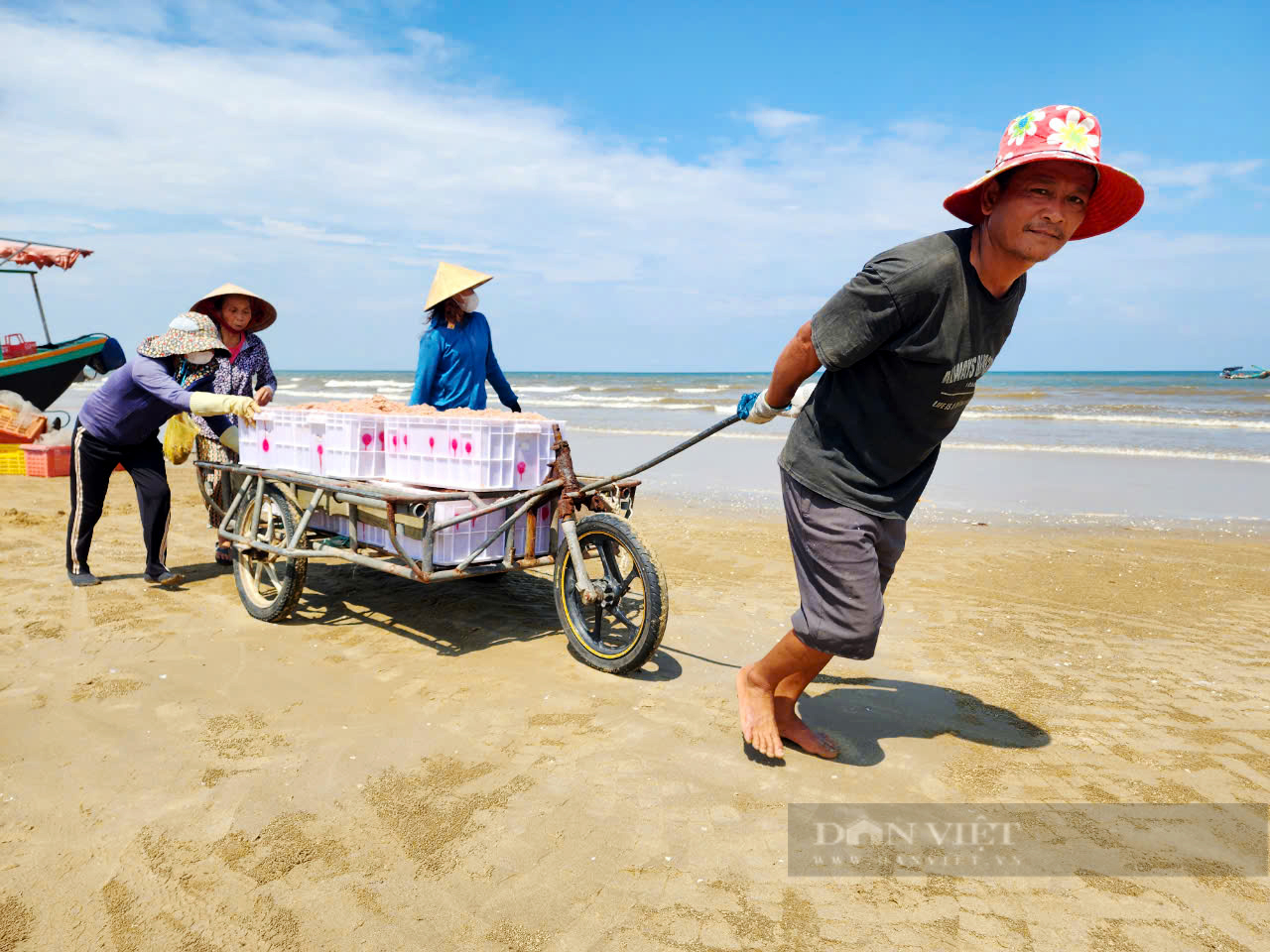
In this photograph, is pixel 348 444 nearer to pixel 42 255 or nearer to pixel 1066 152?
pixel 1066 152

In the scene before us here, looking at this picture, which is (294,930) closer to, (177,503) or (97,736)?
(97,736)

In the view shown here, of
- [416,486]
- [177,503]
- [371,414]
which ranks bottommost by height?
[177,503]

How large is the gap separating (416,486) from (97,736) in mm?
1735

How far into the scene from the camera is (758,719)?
10.5 ft

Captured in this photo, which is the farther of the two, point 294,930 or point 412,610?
point 412,610

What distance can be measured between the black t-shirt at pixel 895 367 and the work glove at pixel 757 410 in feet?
0.34

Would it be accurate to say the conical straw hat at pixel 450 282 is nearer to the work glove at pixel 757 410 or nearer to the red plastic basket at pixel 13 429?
the work glove at pixel 757 410

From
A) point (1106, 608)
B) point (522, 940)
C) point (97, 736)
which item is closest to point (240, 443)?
point (97, 736)

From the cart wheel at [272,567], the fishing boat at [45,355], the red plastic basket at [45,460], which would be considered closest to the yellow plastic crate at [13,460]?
the red plastic basket at [45,460]

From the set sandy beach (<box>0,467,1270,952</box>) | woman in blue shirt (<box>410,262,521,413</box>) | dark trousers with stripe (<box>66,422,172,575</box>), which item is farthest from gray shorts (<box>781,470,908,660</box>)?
dark trousers with stripe (<box>66,422,172,575</box>)

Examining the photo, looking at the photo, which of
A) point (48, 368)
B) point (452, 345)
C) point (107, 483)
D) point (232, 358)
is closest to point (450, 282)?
point (452, 345)

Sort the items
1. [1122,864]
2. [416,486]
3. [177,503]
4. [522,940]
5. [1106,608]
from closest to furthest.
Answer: [522,940] → [1122,864] → [416,486] → [1106,608] → [177,503]

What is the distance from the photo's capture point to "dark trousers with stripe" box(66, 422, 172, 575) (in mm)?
5484

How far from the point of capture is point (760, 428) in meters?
18.4
